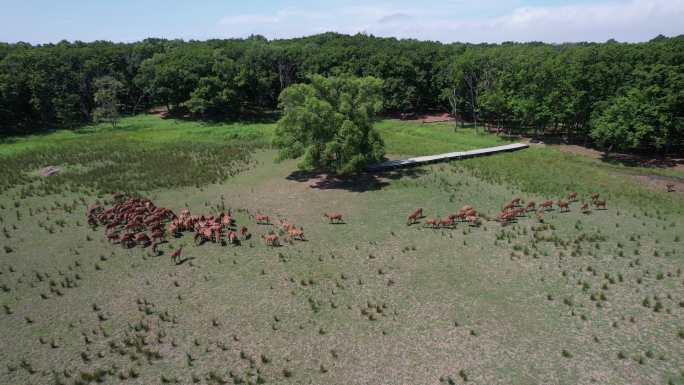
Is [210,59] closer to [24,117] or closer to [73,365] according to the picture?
[24,117]

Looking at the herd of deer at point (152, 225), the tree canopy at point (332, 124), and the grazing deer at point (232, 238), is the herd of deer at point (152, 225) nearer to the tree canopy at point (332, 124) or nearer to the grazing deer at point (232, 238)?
the grazing deer at point (232, 238)

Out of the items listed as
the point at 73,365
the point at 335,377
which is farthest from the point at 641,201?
the point at 73,365

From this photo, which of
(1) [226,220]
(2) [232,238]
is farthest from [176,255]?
(1) [226,220]

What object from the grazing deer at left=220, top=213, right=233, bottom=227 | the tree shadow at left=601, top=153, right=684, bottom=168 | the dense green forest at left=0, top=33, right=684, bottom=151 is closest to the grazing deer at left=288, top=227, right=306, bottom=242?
the grazing deer at left=220, top=213, right=233, bottom=227

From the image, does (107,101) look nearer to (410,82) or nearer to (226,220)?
(410,82)

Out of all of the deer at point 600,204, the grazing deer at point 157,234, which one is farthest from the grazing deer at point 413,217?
the grazing deer at point 157,234

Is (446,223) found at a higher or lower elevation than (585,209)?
higher

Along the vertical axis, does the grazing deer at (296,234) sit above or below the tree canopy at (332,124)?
below
